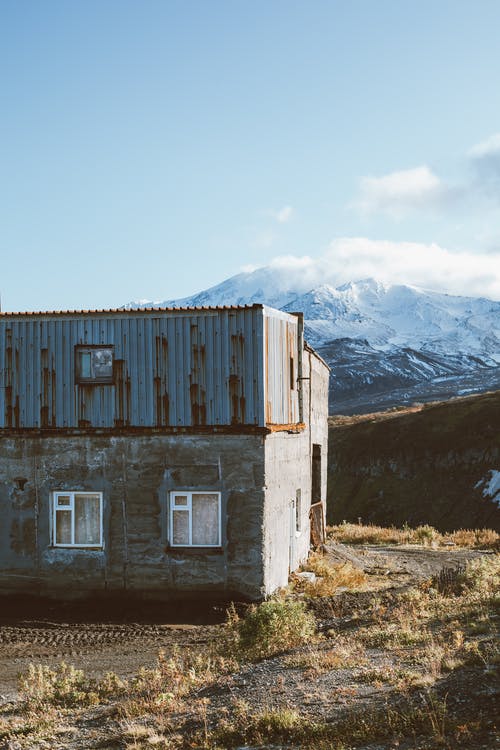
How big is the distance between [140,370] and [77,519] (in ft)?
12.6

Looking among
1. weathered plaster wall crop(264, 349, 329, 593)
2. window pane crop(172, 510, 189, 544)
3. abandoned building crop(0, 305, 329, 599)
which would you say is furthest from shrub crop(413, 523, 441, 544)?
window pane crop(172, 510, 189, 544)

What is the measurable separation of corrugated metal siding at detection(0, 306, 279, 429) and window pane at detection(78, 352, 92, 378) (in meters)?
0.21

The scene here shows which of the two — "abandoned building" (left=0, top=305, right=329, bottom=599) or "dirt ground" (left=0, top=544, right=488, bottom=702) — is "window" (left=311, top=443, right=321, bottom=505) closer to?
"dirt ground" (left=0, top=544, right=488, bottom=702)

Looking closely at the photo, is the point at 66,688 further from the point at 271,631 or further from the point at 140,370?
the point at 140,370

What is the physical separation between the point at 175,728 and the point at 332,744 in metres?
2.10

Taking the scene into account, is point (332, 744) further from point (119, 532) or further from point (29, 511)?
point (29, 511)

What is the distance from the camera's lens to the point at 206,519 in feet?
56.0

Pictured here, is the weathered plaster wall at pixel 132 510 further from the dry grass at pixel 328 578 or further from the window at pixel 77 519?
the dry grass at pixel 328 578

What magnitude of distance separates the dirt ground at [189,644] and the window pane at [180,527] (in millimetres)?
1499

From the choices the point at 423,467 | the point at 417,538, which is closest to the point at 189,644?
the point at 417,538

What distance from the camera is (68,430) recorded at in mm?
17625

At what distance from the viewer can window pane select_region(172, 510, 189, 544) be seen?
17.1 metres

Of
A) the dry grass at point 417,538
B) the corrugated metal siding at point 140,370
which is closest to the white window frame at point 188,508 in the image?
the corrugated metal siding at point 140,370

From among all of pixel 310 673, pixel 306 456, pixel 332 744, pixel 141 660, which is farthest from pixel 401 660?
pixel 306 456
